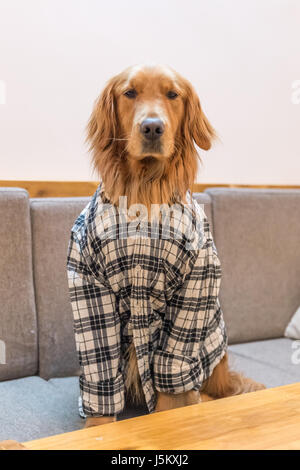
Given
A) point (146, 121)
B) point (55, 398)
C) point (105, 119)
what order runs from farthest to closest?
point (55, 398) < point (105, 119) < point (146, 121)

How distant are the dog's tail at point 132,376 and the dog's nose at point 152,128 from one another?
541 millimetres

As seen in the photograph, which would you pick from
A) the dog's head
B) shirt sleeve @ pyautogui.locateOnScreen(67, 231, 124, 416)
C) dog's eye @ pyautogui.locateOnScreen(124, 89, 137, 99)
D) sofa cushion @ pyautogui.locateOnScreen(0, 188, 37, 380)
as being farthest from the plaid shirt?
sofa cushion @ pyautogui.locateOnScreen(0, 188, 37, 380)

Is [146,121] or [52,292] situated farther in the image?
[52,292]

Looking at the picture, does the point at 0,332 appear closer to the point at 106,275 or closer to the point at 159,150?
the point at 106,275

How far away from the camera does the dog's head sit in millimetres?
1137

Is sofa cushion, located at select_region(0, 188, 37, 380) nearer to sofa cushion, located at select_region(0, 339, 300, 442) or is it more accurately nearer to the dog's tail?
sofa cushion, located at select_region(0, 339, 300, 442)

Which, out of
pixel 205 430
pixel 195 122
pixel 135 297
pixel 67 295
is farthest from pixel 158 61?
pixel 205 430

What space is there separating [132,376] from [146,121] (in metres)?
0.66

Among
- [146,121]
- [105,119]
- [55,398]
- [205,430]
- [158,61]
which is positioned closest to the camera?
[205,430]

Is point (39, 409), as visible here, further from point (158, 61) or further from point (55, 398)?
point (158, 61)

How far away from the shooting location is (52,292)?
1.54 meters

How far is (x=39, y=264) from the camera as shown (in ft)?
5.05
